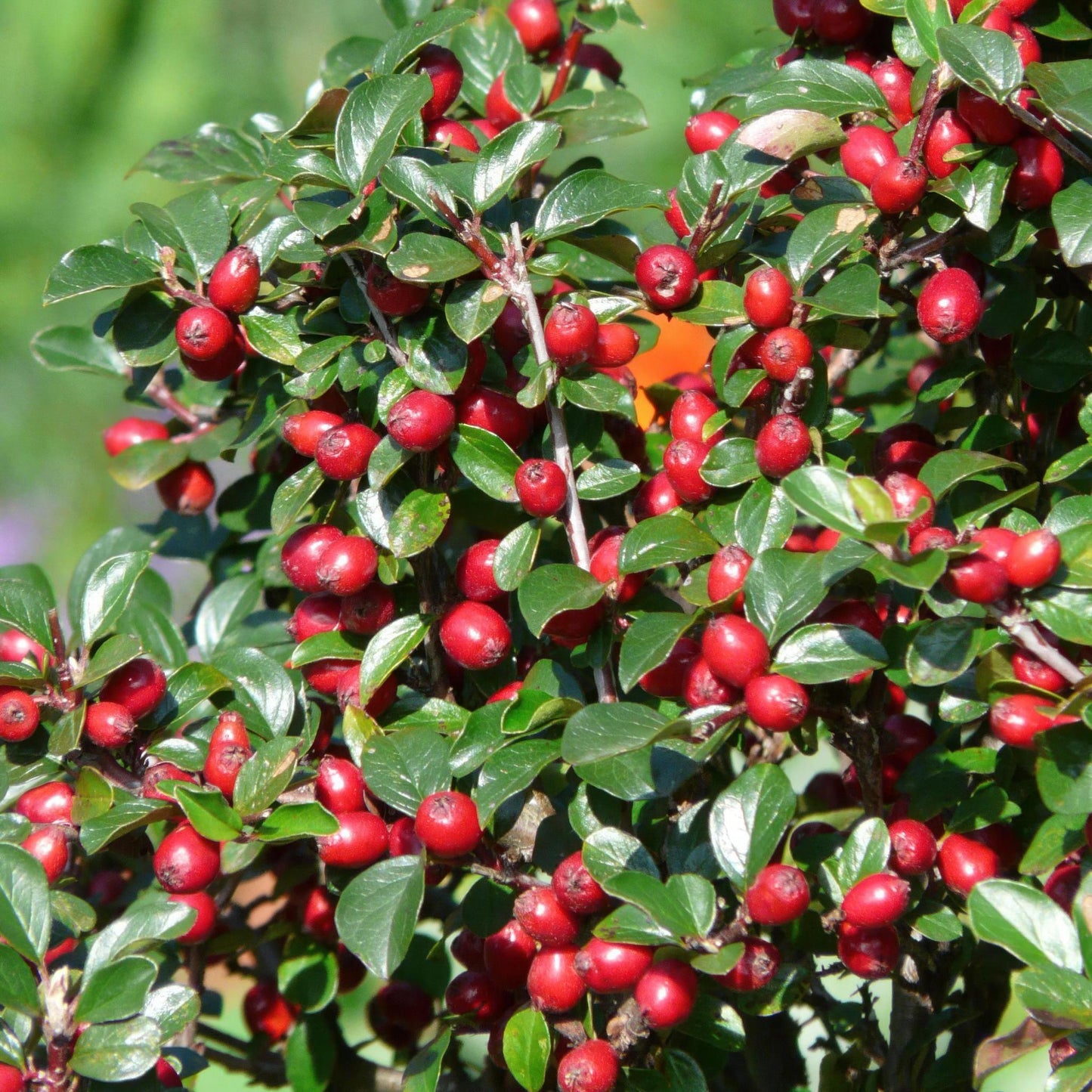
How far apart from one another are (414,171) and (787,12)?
17.5 inches

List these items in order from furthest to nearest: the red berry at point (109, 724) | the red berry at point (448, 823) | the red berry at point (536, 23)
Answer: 1. the red berry at point (536, 23)
2. the red berry at point (109, 724)
3. the red berry at point (448, 823)

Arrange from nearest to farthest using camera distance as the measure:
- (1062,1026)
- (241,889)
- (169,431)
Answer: (1062,1026) → (169,431) → (241,889)

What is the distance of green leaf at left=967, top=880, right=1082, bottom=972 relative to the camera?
2.60ft

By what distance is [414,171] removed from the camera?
97cm

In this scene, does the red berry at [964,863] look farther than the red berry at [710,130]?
No

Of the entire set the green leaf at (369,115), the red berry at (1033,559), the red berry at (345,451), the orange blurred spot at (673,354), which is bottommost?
the orange blurred spot at (673,354)

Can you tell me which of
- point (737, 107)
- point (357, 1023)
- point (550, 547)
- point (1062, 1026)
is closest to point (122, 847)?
point (550, 547)

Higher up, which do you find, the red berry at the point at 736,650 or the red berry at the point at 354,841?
the red berry at the point at 736,650

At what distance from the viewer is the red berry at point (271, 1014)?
4.75ft

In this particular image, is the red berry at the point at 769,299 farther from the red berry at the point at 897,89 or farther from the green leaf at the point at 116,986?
the green leaf at the point at 116,986

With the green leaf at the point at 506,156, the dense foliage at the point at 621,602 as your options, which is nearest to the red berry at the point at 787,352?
the dense foliage at the point at 621,602

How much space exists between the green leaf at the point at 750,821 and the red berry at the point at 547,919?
0.14 meters

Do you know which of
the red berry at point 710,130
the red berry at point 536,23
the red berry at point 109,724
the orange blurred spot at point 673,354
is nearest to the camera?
the red berry at point 109,724

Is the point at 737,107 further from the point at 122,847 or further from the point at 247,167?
the point at 122,847
